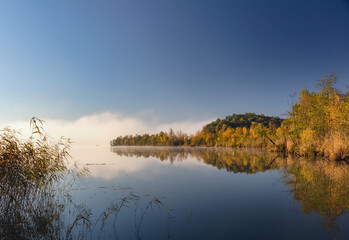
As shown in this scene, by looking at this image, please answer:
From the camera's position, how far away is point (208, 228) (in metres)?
4.85

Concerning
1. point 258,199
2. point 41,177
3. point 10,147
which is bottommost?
point 258,199

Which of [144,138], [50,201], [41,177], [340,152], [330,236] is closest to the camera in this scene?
[330,236]

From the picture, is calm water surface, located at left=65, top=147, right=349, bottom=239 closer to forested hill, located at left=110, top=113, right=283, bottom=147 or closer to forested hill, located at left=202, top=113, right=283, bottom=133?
forested hill, located at left=110, top=113, right=283, bottom=147

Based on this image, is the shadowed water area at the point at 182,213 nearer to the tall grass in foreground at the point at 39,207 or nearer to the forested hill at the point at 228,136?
the tall grass in foreground at the point at 39,207

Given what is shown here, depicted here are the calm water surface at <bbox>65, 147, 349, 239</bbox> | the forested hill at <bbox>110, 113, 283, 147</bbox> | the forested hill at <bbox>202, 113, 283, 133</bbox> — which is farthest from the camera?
the forested hill at <bbox>202, 113, 283, 133</bbox>

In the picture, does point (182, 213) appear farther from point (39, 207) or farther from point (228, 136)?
point (228, 136)

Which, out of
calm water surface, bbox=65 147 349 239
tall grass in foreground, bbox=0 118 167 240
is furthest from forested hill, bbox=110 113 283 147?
tall grass in foreground, bbox=0 118 167 240

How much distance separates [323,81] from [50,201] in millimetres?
35690

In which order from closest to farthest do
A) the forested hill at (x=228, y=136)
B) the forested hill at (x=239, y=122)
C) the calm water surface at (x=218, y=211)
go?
the calm water surface at (x=218, y=211), the forested hill at (x=228, y=136), the forested hill at (x=239, y=122)

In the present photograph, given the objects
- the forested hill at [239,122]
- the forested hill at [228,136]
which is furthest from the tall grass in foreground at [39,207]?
the forested hill at [239,122]

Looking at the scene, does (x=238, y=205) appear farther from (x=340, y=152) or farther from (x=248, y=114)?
(x=248, y=114)

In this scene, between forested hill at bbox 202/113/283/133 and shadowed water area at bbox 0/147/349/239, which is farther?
forested hill at bbox 202/113/283/133

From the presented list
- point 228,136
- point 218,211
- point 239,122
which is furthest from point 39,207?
point 239,122

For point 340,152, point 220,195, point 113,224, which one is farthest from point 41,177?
point 340,152
